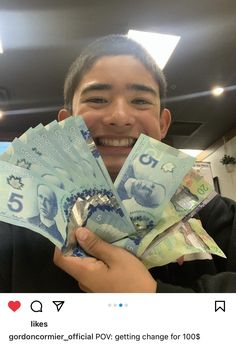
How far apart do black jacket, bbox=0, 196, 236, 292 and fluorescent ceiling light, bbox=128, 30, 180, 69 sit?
0.99 m

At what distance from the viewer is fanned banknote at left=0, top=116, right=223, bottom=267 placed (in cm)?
33

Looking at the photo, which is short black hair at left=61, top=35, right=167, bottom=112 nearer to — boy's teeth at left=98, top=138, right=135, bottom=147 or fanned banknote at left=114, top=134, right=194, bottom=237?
boy's teeth at left=98, top=138, right=135, bottom=147

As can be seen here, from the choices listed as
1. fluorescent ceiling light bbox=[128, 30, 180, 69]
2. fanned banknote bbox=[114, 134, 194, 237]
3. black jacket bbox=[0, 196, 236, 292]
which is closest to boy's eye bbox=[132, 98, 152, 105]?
fanned banknote bbox=[114, 134, 194, 237]

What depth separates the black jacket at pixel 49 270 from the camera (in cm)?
38

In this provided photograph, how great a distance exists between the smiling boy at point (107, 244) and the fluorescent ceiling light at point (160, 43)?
28.5 inches

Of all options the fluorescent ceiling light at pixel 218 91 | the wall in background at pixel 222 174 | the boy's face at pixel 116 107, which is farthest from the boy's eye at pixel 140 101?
the fluorescent ceiling light at pixel 218 91

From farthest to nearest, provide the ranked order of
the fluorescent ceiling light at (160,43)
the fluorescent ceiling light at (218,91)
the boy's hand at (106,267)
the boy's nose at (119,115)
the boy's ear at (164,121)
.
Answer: the fluorescent ceiling light at (218,91) → the fluorescent ceiling light at (160,43) → the boy's ear at (164,121) → the boy's nose at (119,115) → the boy's hand at (106,267)

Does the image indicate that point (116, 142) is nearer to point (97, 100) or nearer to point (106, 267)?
point (97, 100)

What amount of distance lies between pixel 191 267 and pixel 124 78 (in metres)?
0.32

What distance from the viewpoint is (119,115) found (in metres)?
0.48

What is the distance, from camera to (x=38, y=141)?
1.16 feet

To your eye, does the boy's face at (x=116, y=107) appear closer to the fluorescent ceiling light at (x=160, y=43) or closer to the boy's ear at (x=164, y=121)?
the boy's ear at (x=164, y=121)
